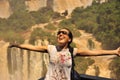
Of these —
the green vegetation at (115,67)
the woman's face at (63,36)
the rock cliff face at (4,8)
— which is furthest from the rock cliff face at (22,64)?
the woman's face at (63,36)

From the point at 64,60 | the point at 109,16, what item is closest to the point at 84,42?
the point at 109,16

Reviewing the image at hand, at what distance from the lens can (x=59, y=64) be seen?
337 cm

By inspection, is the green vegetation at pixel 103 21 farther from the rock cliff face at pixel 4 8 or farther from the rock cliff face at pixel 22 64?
the rock cliff face at pixel 4 8

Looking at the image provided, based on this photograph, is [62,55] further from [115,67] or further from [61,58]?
[115,67]

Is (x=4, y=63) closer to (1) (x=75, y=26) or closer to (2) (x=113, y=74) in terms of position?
(1) (x=75, y=26)

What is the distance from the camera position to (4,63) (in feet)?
151

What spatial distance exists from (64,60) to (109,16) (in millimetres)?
42384

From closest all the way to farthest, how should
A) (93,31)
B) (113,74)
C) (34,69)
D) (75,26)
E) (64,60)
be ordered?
(64,60), (113,74), (34,69), (93,31), (75,26)

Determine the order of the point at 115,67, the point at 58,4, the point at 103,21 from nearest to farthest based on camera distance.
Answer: the point at 115,67 < the point at 103,21 < the point at 58,4

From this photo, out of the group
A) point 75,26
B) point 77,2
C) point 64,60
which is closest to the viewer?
point 64,60

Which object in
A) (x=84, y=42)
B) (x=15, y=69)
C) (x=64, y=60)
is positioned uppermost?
(x=64, y=60)

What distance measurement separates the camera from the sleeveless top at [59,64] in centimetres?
→ 336

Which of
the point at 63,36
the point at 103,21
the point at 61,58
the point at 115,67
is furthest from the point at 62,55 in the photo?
the point at 103,21

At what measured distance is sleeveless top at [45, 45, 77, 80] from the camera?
3.36 m
